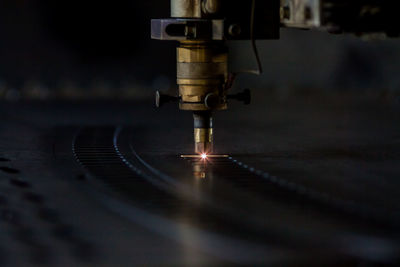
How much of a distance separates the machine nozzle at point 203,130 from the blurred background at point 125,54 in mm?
4974

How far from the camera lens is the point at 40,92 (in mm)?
9102

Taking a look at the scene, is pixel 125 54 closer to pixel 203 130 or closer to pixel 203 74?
pixel 203 130

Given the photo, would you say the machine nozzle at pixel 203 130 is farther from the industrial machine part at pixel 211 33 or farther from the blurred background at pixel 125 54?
the blurred background at pixel 125 54

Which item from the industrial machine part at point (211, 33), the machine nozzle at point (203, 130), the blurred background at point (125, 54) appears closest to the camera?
the industrial machine part at point (211, 33)

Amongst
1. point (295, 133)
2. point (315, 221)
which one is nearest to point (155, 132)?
point (295, 133)

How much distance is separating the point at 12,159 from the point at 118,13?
556 centimetres

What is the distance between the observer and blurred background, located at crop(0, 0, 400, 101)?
9898mm

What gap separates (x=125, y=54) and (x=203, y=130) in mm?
5716

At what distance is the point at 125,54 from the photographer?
10164 mm

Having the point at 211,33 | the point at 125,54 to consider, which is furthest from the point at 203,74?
the point at 125,54

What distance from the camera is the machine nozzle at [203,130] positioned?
4.51m

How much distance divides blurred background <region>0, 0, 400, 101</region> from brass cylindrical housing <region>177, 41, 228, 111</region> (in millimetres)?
5192

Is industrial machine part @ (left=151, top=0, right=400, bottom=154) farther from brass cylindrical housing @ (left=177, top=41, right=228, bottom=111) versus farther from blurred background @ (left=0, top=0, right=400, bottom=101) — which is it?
blurred background @ (left=0, top=0, right=400, bottom=101)

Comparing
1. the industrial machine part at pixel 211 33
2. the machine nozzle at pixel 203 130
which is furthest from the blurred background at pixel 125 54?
the industrial machine part at pixel 211 33
